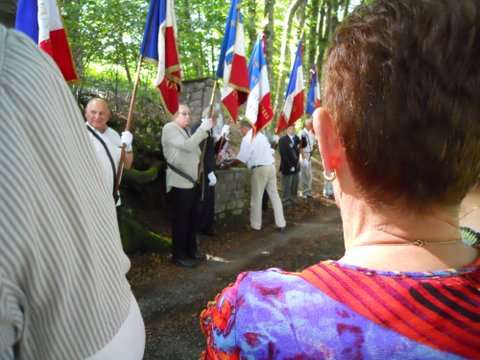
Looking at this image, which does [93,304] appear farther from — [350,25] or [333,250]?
[333,250]

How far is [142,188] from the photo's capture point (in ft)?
20.7

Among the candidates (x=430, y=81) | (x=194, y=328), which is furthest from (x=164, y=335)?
(x=430, y=81)

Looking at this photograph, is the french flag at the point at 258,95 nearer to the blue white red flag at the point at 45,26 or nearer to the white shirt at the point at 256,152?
the white shirt at the point at 256,152

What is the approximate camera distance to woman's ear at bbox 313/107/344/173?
2.75ft

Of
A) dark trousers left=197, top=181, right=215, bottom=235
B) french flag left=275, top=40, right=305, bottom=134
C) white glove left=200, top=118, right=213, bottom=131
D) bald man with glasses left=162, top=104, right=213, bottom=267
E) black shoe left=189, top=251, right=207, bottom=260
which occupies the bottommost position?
black shoe left=189, top=251, right=207, bottom=260

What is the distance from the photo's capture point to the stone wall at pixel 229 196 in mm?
6977

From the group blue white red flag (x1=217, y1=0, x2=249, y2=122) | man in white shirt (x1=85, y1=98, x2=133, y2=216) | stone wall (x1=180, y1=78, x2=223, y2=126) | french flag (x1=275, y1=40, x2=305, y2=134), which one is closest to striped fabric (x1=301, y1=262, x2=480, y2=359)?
man in white shirt (x1=85, y1=98, x2=133, y2=216)

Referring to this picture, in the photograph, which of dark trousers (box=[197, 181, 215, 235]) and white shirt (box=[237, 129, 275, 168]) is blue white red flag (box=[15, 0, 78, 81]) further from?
white shirt (box=[237, 129, 275, 168])

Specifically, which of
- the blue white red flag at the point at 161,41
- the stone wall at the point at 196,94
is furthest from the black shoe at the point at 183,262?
the stone wall at the point at 196,94

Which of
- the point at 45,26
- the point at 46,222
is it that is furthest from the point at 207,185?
the point at 46,222

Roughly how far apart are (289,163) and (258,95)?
2867 mm

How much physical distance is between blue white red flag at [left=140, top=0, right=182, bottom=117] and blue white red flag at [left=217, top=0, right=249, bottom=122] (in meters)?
1.27

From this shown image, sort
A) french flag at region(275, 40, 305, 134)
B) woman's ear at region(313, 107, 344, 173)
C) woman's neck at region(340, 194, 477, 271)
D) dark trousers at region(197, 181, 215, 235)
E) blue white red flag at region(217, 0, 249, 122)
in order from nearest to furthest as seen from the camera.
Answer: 1. woman's neck at region(340, 194, 477, 271)
2. woman's ear at region(313, 107, 344, 173)
3. blue white red flag at region(217, 0, 249, 122)
4. dark trousers at region(197, 181, 215, 235)
5. french flag at region(275, 40, 305, 134)

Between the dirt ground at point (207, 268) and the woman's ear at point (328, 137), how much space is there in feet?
9.81
